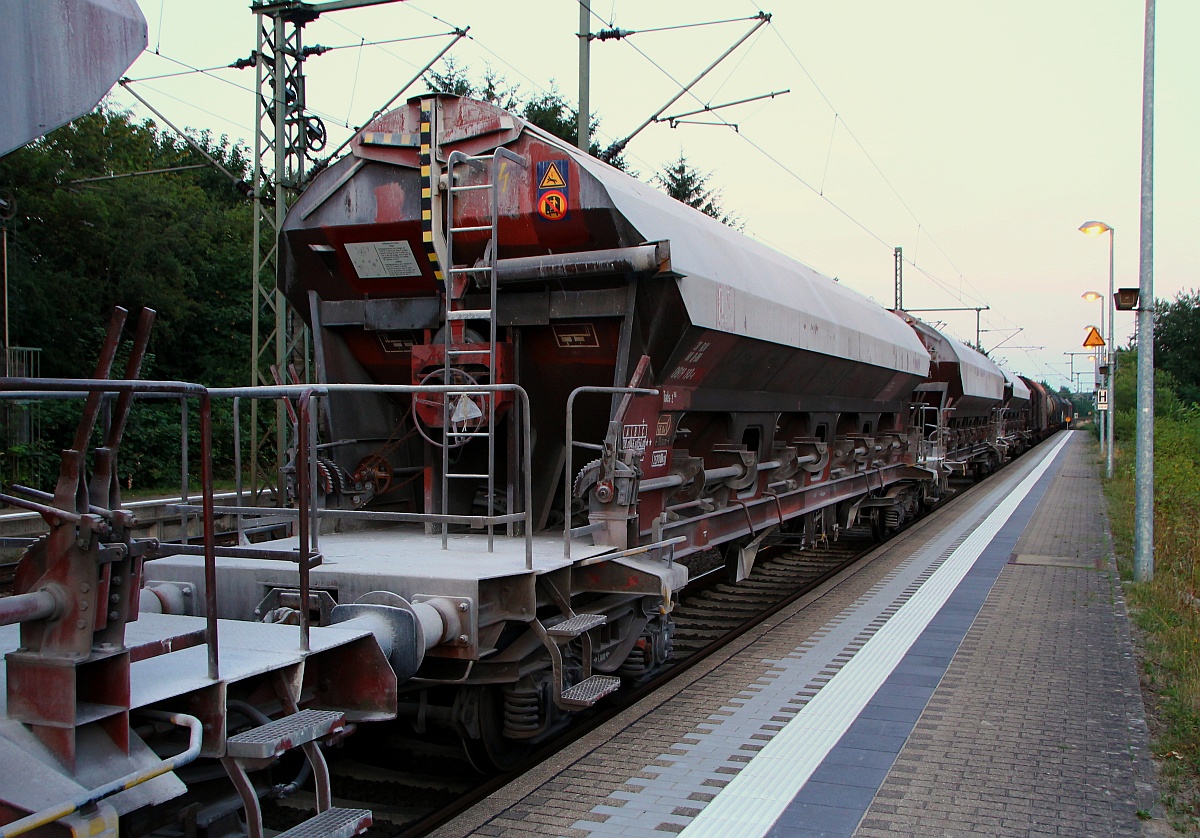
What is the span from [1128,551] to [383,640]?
474 inches

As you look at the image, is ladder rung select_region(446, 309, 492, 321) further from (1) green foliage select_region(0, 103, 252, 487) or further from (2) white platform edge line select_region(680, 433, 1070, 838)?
(1) green foliage select_region(0, 103, 252, 487)

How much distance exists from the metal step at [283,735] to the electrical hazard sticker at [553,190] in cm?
372

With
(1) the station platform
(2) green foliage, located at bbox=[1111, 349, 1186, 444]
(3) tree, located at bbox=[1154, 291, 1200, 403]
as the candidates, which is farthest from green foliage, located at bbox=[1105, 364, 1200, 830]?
(3) tree, located at bbox=[1154, 291, 1200, 403]

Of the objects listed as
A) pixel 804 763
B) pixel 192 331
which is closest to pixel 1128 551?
pixel 804 763

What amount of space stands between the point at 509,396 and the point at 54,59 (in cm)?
418

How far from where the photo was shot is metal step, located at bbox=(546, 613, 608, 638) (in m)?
5.18

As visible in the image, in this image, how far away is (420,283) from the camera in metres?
6.86

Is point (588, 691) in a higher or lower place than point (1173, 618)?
higher

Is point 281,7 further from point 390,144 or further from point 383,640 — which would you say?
point 383,640

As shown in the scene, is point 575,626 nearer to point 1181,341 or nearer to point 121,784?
point 121,784

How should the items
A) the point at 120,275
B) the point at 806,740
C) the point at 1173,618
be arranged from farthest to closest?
the point at 120,275, the point at 1173,618, the point at 806,740

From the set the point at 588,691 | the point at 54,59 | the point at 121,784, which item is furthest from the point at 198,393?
the point at 588,691

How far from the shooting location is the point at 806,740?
5238 mm

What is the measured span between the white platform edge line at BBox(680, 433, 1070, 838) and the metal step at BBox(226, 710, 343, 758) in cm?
170
